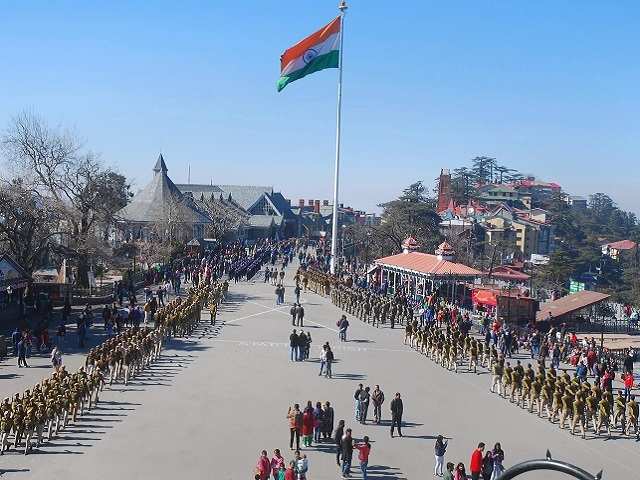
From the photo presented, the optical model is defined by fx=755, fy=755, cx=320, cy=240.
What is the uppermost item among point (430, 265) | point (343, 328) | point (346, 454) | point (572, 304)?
point (430, 265)

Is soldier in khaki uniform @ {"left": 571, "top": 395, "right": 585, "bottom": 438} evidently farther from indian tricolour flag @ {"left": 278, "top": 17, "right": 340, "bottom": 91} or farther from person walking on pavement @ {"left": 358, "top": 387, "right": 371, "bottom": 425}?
indian tricolour flag @ {"left": 278, "top": 17, "right": 340, "bottom": 91}

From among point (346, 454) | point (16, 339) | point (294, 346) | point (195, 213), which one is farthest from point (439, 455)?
point (195, 213)

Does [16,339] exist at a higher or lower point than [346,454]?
higher

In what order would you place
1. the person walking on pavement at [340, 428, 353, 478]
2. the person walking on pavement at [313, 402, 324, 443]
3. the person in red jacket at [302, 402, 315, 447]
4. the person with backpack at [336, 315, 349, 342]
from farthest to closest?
the person with backpack at [336, 315, 349, 342] < the person walking on pavement at [313, 402, 324, 443] < the person in red jacket at [302, 402, 315, 447] < the person walking on pavement at [340, 428, 353, 478]

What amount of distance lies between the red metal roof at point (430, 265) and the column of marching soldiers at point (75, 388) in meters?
17.6

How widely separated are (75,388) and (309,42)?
34.0m

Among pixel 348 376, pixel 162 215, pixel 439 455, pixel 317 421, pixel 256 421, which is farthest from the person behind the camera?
pixel 162 215

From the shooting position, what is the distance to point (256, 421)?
18.1m

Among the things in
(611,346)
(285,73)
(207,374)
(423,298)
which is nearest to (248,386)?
(207,374)

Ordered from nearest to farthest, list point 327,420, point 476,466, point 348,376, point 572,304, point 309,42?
point 476,466 → point 327,420 → point 348,376 → point 572,304 → point 309,42

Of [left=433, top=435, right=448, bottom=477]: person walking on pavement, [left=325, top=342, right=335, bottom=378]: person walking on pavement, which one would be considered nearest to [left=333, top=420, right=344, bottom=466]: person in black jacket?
[left=433, top=435, right=448, bottom=477]: person walking on pavement

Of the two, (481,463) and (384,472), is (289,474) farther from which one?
(481,463)

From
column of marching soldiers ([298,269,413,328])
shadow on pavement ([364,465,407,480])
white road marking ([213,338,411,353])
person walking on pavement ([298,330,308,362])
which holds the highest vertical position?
column of marching soldiers ([298,269,413,328])

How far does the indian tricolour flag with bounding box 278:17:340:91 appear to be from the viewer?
4588 cm
